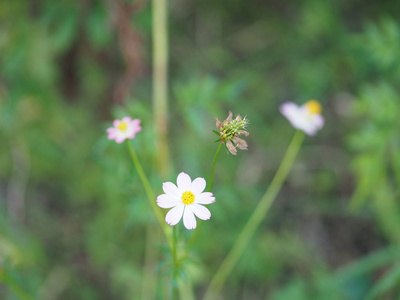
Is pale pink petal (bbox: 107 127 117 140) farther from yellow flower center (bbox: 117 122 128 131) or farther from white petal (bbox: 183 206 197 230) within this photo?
white petal (bbox: 183 206 197 230)

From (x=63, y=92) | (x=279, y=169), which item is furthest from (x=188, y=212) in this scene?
(x=63, y=92)

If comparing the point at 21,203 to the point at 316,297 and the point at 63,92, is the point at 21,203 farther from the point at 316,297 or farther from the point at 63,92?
the point at 316,297

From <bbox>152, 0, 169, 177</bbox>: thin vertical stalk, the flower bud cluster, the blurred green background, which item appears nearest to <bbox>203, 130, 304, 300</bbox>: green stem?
the blurred green background

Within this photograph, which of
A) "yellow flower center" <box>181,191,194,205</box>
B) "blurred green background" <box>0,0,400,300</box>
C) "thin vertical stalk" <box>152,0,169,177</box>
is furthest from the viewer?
"blurred green background" <box>0,0,400,300</box>

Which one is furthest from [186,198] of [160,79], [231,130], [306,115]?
[160,79]

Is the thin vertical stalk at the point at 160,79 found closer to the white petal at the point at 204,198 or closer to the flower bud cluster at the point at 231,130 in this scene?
the white petal at the point at 204,198
